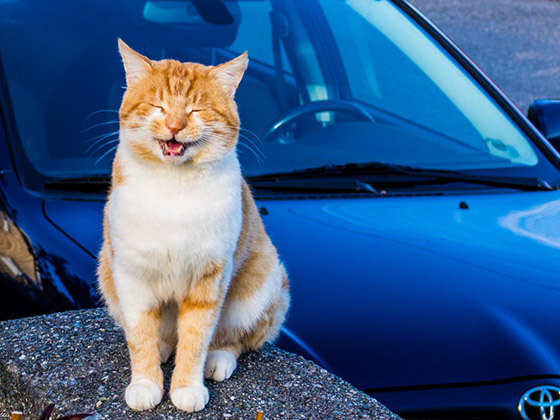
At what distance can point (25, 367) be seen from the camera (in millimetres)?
1896

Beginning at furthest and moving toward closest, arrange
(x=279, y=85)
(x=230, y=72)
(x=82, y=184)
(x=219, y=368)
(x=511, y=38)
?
1. (x=511, y=38)
2. (x=279, y=85)
3. (x=82, y=184)
4. (x=219, y=368)
5. (x=230, y=72)

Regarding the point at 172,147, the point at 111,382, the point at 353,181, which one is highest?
the point at 172,147

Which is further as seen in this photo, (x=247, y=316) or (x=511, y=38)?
(x=511, y=38)

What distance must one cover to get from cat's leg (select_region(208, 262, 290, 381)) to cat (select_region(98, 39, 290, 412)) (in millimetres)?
100

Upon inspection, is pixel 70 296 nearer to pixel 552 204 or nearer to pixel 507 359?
pixel 507 359

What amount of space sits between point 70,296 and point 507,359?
3.64 feet

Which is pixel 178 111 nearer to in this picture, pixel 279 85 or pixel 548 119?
pixel 279 85

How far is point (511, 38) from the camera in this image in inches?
447

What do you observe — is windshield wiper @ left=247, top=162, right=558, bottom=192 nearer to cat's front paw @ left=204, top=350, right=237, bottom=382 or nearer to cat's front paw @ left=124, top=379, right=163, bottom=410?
cat's front paw @ left=204, top=350, right=237, bottom=382

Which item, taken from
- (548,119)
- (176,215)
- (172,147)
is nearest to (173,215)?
(176,215)

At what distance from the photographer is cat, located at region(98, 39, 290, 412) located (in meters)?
1.75

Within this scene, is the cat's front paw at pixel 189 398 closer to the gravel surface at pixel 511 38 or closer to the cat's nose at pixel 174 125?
the cat's nose at pixel 174 125

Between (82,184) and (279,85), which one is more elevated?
(279,85)

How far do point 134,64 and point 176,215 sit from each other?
331 mm
